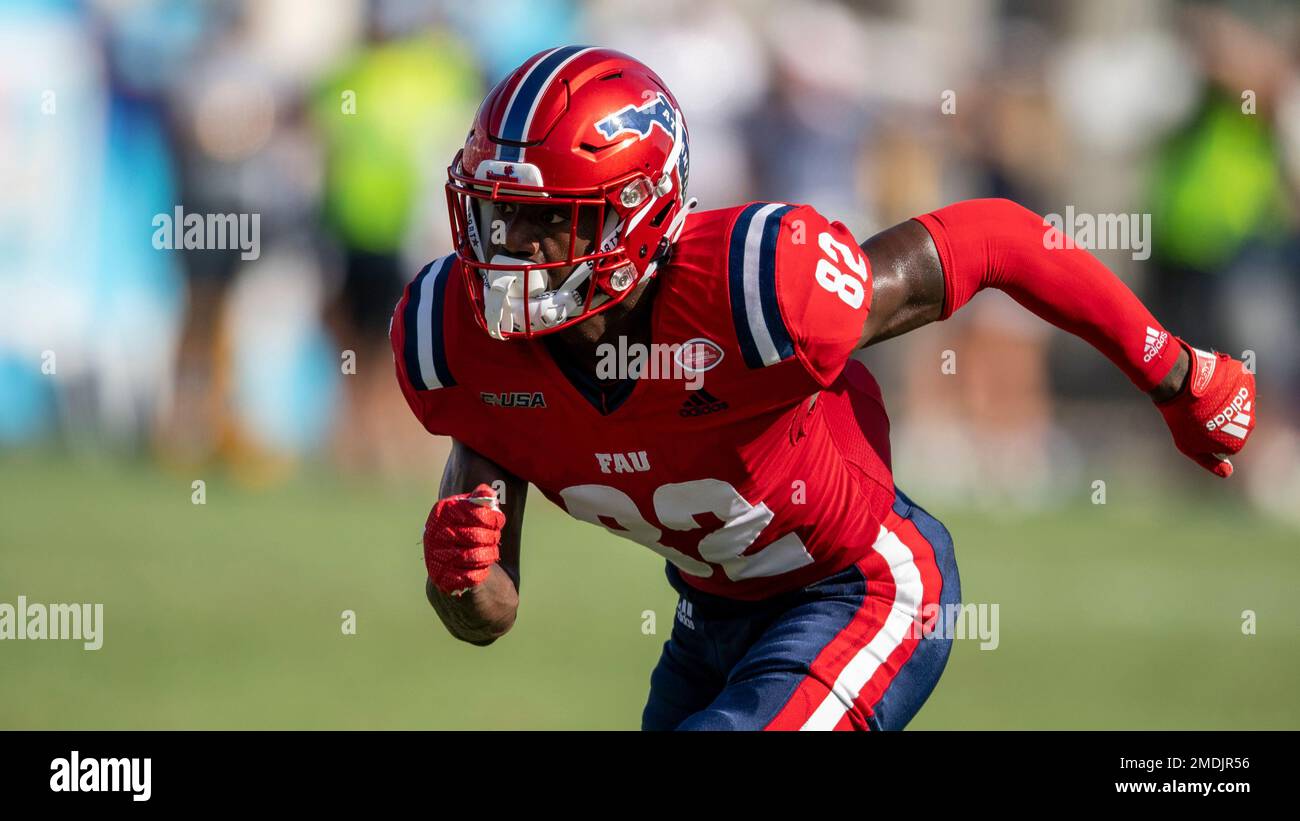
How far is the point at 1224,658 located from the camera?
8.26m

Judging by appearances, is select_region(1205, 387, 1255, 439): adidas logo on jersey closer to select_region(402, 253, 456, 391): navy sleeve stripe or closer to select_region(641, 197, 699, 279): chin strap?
select_region(641, 197, 699, 279): chin strap

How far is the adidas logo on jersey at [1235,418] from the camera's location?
420 cm

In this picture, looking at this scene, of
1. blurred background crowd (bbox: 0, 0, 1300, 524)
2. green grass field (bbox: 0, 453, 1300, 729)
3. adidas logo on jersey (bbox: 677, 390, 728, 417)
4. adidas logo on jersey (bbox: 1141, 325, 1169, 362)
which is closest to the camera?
adidas logo on jersey (bbox: 677, 390, 728, 417)

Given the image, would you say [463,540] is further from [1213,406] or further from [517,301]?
[1213,406]

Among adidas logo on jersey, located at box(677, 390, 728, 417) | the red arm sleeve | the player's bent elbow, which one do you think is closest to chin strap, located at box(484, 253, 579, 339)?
adidas logo on jersey, located at box(677, 390, 728, 417)

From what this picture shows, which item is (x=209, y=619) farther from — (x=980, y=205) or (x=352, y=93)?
(x=980, y=205)

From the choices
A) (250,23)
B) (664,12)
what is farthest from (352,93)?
(664,12)

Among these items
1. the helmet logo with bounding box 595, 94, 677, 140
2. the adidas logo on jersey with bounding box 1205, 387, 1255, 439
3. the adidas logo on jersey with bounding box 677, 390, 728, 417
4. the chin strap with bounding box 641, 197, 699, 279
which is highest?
the helmet logo with bounding box 595, 94, 677, 140

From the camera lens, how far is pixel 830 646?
13.4ft

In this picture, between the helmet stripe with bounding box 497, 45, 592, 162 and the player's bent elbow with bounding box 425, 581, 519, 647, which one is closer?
the helmet stripe with bounding box 497, 45, 592, 162

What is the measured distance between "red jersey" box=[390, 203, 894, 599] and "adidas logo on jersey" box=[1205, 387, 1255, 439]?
0.79 m

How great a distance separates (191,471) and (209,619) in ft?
11.0

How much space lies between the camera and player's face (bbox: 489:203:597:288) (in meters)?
3.86

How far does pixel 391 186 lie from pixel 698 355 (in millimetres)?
7864
